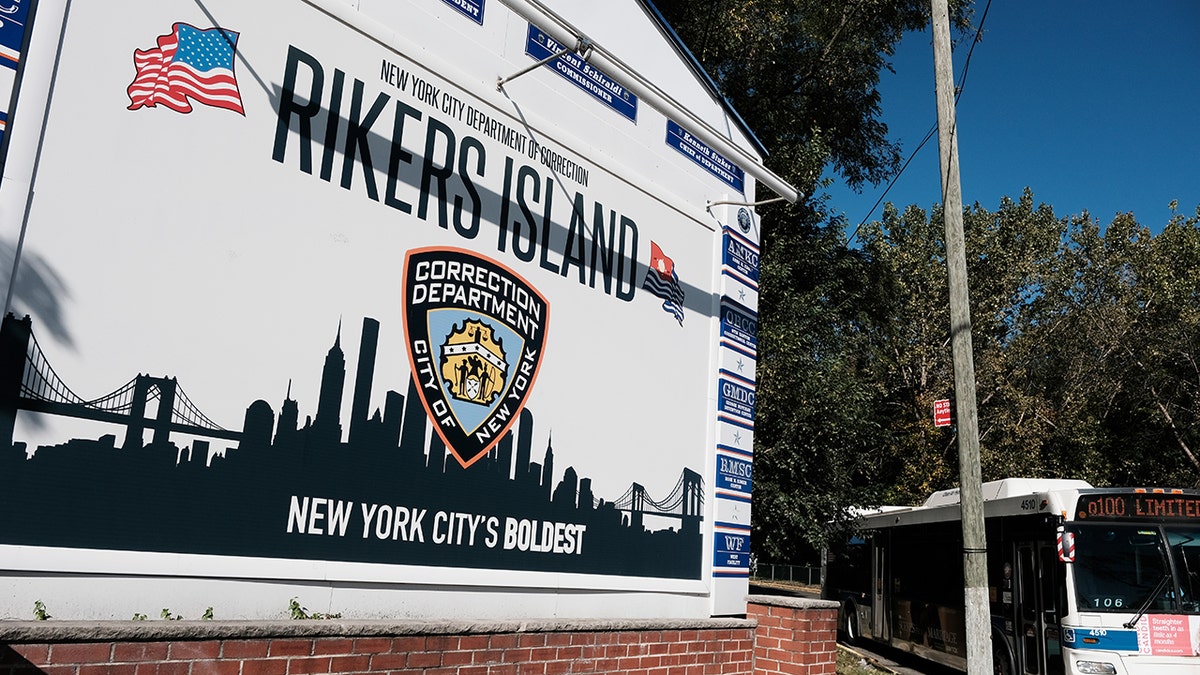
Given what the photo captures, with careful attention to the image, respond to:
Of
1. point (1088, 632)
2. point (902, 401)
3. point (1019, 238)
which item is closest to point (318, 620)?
point (1088, 632)

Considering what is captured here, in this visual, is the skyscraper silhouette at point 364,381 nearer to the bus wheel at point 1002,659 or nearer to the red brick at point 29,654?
the red brick at point 29,654

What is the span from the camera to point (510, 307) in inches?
262

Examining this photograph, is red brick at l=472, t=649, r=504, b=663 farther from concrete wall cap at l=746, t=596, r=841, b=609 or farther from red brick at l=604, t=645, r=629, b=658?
concrete wall cap at l=746, t=596, r=841, b=609

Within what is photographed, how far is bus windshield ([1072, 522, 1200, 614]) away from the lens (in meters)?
11.1

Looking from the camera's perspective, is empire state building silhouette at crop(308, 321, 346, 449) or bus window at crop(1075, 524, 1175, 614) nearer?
empire state building silhouette at crop(308, 321, 346, 449)

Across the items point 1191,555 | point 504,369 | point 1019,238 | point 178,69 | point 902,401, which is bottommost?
point 1191,555

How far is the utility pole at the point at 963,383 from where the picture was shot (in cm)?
895

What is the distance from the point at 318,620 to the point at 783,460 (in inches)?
A: 417

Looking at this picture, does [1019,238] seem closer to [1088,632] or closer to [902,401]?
[902,401]

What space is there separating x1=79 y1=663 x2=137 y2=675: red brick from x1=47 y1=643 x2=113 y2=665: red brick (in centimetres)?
2

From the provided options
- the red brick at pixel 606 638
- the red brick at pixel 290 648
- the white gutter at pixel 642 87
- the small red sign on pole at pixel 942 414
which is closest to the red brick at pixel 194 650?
the red brick at pixel 290 648

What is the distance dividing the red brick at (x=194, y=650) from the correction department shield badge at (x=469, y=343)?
6.28ft

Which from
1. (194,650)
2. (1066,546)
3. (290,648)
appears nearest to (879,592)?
(1066,546)


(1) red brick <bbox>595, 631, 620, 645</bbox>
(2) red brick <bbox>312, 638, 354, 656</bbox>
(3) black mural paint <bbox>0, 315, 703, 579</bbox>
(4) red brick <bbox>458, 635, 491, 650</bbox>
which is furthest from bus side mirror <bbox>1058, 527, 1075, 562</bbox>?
(2) red brick <bbox>312, 638, 354, 656</bbox>
